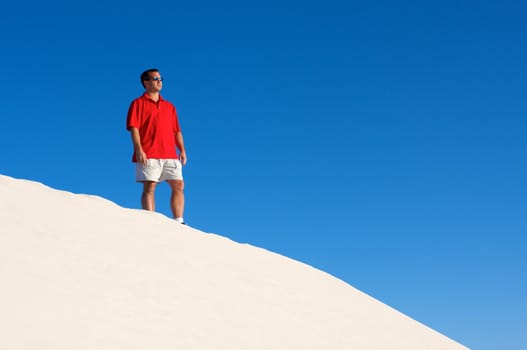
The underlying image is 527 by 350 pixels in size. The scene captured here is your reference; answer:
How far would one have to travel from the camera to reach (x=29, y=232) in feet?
17.2

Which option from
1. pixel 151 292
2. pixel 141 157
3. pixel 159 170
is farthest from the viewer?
pixel 159 170

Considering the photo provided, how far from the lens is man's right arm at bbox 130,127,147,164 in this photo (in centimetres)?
709

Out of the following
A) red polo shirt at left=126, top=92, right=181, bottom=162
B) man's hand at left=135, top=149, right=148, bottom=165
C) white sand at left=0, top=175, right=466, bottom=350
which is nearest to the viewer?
white sand at left=0, top=175, right=466, bottom=350

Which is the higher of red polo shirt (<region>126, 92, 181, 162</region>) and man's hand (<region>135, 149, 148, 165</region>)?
red polo shirt (<region>126, 92, 181, 162</region>)

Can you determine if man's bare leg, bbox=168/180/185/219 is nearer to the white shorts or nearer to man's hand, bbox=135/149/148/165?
the white shorts

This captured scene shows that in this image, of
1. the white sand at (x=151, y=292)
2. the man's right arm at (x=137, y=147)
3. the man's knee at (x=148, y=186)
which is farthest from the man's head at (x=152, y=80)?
the white sand at (x=151, y=292)

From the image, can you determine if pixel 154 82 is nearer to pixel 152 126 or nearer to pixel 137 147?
pixel 152 126

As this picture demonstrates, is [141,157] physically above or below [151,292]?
above

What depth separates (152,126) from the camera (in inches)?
286

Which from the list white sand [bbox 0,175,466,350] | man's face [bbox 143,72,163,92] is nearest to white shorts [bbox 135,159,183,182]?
white sand [bbox 0,175,466,350]

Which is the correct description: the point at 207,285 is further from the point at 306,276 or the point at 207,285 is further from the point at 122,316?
the point at 306,276

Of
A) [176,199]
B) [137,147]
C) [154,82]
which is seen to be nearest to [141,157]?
[137,147]

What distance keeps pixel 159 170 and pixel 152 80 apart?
98 centimetres

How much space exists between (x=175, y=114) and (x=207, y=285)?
2743 mm
